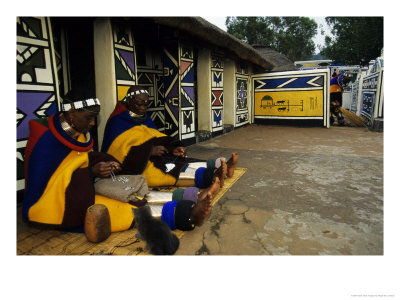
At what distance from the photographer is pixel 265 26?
26.5 m

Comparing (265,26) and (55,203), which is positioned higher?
(265,26)

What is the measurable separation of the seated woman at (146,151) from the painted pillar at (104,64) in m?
0.71

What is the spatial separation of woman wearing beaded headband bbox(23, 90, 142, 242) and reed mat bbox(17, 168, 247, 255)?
0.07 m

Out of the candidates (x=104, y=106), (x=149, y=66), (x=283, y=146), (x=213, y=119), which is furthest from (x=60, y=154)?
(x=213, y=119)

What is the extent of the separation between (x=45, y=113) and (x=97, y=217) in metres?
1.61

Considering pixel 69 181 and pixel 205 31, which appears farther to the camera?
pixel 205 31

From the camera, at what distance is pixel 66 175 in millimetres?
1955

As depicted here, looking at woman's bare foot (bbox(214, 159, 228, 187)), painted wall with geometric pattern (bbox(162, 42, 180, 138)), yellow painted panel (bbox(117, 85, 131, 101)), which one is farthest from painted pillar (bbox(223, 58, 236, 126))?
woman's bare foot (bbox(214, 159, 228, 187))

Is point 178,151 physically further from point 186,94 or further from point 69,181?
point 186,94

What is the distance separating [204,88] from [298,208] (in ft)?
15.4

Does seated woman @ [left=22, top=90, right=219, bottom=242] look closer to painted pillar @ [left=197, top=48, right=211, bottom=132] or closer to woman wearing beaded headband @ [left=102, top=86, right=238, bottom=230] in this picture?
woman wearing beaded headband @ [left=102, top=86, right=238, bottom=230]

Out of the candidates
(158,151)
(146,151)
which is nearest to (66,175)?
(146,151)

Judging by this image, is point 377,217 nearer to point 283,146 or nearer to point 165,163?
point 165,163

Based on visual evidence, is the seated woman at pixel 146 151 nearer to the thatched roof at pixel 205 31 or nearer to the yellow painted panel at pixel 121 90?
the yellow painted panel at pixel 121 90
